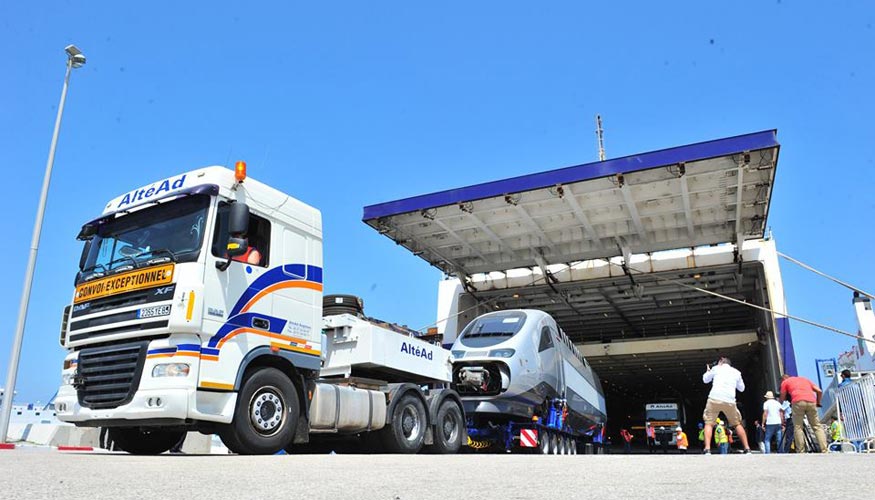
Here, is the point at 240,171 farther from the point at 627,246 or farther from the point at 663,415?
the point at 663,415

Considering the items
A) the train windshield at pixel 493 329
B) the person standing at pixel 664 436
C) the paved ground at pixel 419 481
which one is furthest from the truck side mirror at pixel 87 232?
the person standing at pixel 664 436

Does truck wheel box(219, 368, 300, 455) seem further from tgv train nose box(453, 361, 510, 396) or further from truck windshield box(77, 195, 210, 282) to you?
tgv train nose box(453, 361, 510, 396)

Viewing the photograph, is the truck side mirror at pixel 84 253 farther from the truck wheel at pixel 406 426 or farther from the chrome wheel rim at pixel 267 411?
the truck wheel at pixel 406 426

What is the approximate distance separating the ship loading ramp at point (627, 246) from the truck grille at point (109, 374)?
10.8m

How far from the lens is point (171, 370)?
6766 millimetres

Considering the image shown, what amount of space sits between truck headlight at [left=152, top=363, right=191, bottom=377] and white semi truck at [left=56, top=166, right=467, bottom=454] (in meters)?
0.01

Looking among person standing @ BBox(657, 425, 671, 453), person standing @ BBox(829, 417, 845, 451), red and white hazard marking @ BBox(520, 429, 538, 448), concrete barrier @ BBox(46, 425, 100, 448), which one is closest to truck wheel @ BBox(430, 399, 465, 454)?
red and white hazard marking @ BBox(520, 429, 538, 448)

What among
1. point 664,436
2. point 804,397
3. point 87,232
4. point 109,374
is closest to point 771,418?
point 804,397

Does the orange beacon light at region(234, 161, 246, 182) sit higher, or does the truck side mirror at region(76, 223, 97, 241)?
the orange beacon light at region(234, 161, 246, 182)

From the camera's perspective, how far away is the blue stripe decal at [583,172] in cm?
1391

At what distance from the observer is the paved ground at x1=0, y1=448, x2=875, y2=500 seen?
3381 millimetres

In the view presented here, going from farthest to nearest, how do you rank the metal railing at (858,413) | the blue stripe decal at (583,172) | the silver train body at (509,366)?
the blue stripe decal at (583,172) → the metal railing at (858,413) → the silver train body at (509,366)

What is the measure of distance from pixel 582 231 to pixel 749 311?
376 inches

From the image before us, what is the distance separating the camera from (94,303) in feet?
24.6
